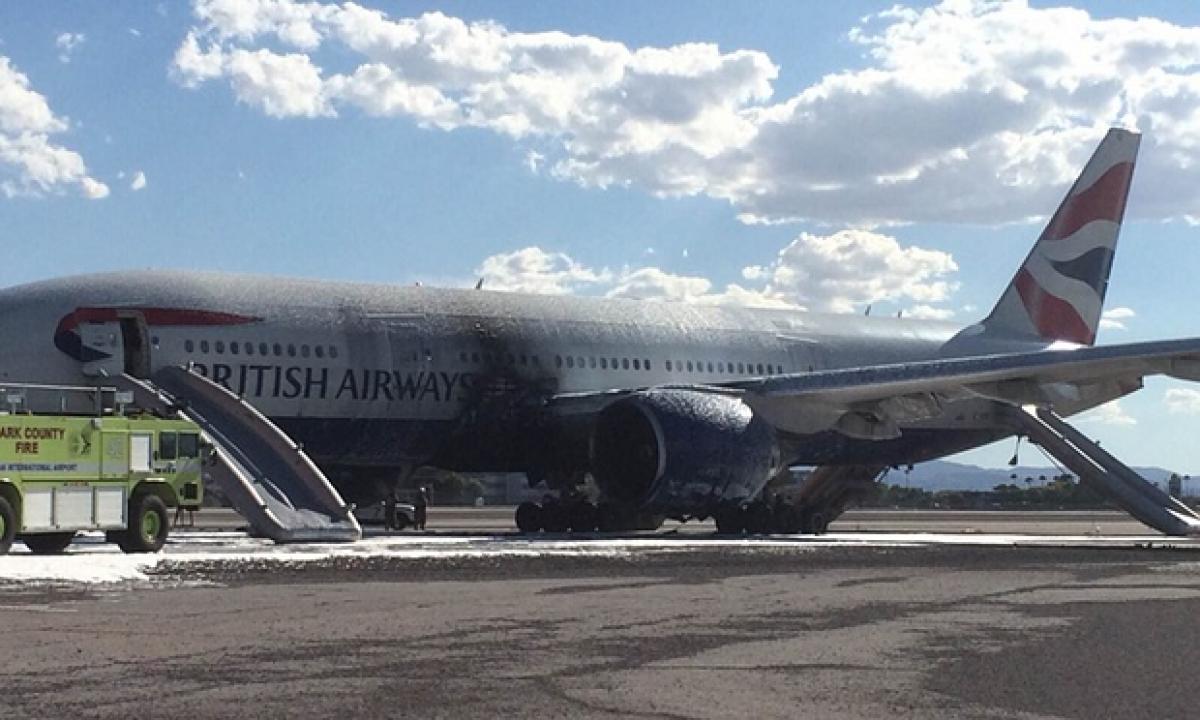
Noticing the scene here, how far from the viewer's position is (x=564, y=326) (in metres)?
31.2

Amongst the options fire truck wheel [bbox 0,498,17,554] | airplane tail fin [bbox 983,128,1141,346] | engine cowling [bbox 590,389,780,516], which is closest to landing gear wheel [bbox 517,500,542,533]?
engine cowling [bbox 590,389,780,516]

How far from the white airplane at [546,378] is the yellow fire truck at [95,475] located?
10.6 ft

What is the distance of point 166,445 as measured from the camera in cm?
2181

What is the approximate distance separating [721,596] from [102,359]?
43.8 feet

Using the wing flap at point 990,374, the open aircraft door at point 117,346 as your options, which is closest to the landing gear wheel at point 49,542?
the open aircraft door at point 117,346

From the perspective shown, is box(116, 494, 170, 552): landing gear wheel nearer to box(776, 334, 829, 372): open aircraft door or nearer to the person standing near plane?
the person standing near plane

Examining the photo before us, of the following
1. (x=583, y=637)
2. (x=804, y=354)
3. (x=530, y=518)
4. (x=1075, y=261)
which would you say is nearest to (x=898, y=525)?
(x=1075, y=261)

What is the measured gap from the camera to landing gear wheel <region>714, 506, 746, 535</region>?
92.8ft

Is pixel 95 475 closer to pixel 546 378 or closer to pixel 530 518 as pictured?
pixel 546 378

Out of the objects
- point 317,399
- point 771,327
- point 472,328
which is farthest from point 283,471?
point 771,327

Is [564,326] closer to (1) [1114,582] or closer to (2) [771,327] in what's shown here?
(2) [771,327]

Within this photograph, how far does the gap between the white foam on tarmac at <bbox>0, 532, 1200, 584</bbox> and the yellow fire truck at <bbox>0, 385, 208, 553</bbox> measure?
1.18ft

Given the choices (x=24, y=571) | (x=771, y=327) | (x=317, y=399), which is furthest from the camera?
(x=771, y=327)

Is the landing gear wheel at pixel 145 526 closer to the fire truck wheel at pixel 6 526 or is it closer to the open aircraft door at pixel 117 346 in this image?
the fire truck wheel at pixel 6 526
